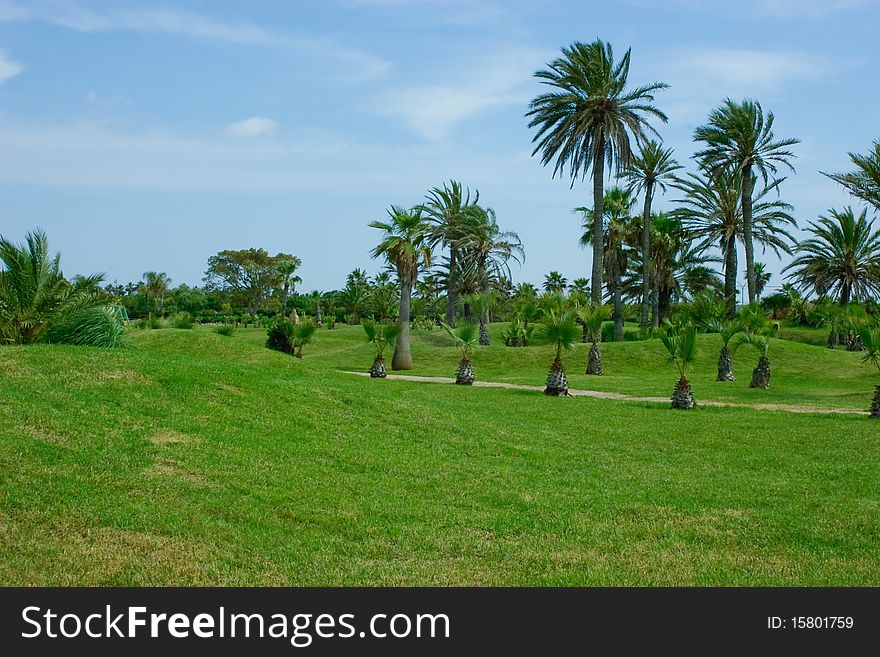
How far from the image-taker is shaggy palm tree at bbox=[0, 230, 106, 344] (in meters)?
15.4

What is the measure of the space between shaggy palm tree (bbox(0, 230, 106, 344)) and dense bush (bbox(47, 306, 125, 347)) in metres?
0.12

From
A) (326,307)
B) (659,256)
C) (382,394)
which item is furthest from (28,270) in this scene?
(326,307)

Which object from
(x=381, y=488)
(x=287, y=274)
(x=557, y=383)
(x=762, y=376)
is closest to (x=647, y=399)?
(x=557, y=383)

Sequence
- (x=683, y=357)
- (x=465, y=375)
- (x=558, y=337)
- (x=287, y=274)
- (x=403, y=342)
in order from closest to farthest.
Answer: (x=683, y=357) → (x=558, y=337) → (x=465, y=375) → (x=403, y=342) → (x=287, y=274)

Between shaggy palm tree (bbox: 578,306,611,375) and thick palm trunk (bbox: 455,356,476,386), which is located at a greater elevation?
shaggy palm tree (bbox: 578,306,611,375)

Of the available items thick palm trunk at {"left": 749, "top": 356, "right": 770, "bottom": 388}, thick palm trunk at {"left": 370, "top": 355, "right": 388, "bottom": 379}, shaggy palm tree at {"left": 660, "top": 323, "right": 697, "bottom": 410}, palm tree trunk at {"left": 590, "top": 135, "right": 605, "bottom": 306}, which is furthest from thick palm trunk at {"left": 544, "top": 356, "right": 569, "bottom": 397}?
palm tree trunk at {"left": 590, "top": 135, "right": 605, "bottom": 306}

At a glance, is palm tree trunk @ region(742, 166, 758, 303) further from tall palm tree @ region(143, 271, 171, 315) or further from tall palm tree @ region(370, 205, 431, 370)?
tall palm tree @ region(143, 271, 171, 315)

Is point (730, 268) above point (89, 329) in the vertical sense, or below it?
above

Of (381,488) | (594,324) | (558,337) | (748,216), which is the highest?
(748,216)

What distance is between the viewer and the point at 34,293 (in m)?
15.7

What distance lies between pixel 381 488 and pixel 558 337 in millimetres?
14664

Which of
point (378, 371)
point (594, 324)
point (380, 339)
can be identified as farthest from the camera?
point (380, 339)

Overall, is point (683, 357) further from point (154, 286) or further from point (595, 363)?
point (154, 286)
